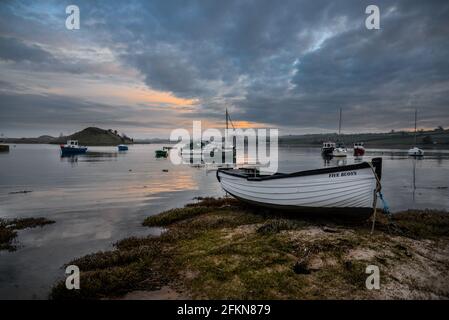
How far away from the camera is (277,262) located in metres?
8.12

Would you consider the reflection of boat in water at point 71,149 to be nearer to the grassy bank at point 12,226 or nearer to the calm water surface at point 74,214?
the calm water surface at point 74,214

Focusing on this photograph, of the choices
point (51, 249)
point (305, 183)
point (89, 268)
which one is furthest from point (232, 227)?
point (51, 249)

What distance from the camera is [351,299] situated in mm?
6266

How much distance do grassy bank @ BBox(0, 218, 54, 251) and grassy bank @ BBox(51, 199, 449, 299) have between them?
4.06 metres

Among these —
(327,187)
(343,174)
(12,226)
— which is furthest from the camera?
(12,226)

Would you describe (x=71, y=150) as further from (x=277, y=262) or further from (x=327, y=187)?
(x=277, y=262)

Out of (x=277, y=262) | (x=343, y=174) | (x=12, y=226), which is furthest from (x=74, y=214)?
(x=343, y=174)

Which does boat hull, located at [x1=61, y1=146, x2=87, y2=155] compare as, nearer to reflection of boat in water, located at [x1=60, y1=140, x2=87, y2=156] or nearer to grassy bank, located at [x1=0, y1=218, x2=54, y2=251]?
reflection of boat in water, located at [x1=60, y1=140, x2=87, y2=156]

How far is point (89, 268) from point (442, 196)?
1011 inches

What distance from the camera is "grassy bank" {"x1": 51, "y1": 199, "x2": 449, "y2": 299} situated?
6.73 meters

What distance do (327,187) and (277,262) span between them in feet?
15.0

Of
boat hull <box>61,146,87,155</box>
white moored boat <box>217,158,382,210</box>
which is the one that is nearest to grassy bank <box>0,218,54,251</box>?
white moored boat <box>217,158,382,210</box>

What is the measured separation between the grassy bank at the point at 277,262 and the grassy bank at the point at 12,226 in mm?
4064
